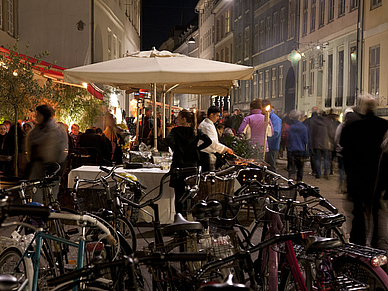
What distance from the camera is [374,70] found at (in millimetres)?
22453

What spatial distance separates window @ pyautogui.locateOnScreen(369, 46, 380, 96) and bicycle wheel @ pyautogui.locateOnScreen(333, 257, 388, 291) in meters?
19.0

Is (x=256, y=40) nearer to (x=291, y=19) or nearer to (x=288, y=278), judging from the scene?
(x=291, y=19)

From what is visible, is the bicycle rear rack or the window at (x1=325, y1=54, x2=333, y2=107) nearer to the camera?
the bicycle rear rack

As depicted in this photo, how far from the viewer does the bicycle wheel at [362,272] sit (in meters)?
3.85

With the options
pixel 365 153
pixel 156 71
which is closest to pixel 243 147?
pixel 156 71

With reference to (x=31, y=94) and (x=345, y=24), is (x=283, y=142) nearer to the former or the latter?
(x=345, y=24)

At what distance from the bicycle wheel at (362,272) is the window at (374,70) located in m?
19.0

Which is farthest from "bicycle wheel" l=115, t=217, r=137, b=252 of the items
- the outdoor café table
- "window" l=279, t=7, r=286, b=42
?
"window" l=279, t=7, r=286, b=42

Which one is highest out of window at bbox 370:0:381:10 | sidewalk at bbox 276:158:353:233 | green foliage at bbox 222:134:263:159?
window at bbox 370:0:381:10

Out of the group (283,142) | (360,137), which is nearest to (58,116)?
(283,142)

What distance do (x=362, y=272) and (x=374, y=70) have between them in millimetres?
19705

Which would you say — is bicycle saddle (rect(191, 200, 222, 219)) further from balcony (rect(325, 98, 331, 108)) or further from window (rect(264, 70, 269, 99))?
window (rect(264, 70, 269, 99))

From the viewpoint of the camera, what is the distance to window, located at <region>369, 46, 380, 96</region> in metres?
22.1

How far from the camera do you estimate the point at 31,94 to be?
48.5ft
